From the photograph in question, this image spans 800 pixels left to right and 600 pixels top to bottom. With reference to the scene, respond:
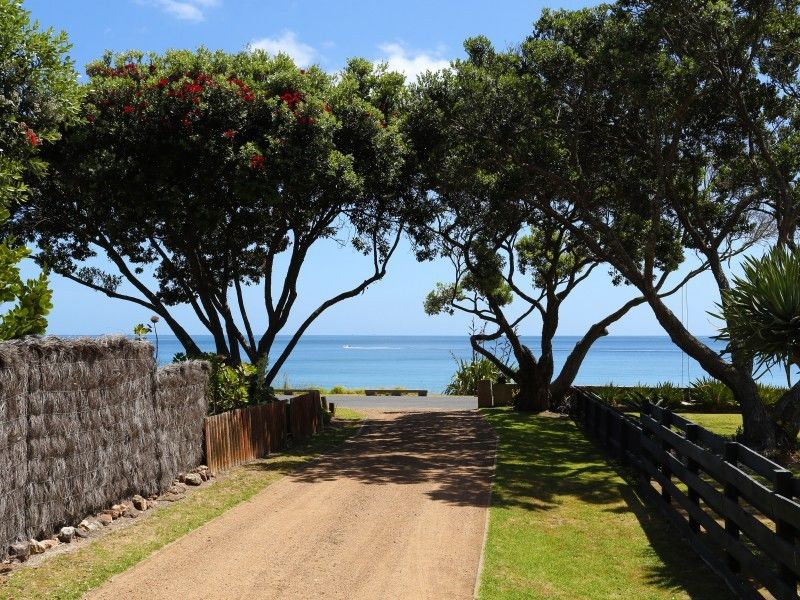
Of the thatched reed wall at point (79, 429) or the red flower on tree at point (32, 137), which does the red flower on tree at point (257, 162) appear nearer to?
the red flower on tree at point (32, 137)

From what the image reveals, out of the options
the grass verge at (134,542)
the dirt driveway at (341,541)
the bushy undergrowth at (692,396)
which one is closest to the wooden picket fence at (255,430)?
the grass verge at (134,542)

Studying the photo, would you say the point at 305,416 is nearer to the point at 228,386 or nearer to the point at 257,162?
the point at 228,386

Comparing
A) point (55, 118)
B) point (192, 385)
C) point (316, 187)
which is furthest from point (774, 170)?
A: point (55, 118)

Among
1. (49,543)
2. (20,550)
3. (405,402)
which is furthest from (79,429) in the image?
(405,402)

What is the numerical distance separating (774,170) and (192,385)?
13.0 meters

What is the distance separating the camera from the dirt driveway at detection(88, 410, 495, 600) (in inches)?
306

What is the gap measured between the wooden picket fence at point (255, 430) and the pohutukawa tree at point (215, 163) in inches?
71.1

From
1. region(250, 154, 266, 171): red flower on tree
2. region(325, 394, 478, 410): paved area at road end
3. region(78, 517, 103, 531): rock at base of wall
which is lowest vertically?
region(78, 517, 103, 531): rock at base of wall

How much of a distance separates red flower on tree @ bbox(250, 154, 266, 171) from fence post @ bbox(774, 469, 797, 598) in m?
12.6

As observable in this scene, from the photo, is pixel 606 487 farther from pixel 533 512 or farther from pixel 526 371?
pixel 526 371

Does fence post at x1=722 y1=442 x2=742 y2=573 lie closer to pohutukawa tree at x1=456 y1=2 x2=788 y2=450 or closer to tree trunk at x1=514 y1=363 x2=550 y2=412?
pohutukawa tree at x1=456 y1=2 x2=788 y2=450

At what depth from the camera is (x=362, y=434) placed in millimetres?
20328

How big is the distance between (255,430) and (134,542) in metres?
6.58

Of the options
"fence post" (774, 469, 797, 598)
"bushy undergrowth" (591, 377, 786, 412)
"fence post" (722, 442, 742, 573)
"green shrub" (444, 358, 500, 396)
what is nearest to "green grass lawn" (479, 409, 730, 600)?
"fence post" (722, 442, 742, 573)
